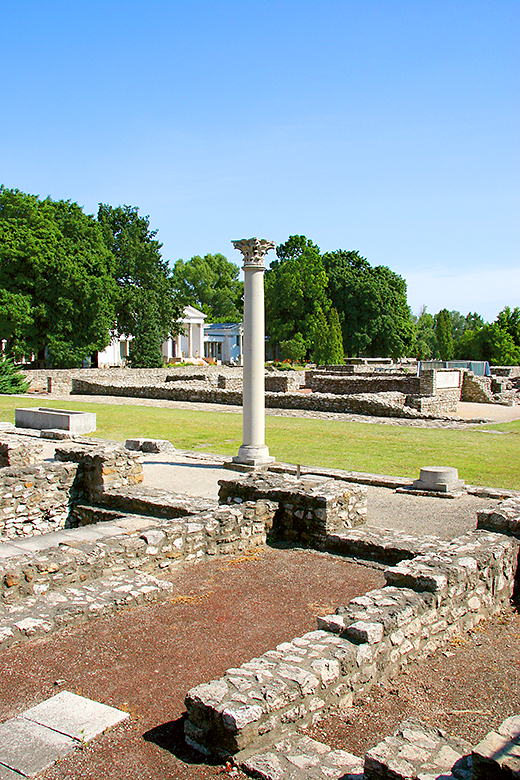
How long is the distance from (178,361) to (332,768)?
62.6 metres

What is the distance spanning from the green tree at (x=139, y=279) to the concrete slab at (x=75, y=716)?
45435 mm

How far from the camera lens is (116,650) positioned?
17.1 feet

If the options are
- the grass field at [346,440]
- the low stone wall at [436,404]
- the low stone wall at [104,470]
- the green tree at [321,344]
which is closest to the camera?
the low stone wall at [104,470]

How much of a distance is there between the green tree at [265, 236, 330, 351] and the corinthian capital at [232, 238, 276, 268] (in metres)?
53.5

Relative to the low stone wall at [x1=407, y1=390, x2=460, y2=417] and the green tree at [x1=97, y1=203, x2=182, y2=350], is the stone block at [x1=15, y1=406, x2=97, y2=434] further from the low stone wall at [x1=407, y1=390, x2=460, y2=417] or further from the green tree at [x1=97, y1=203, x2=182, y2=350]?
the green tree at [x1=97, y1=203, x2=182, y2=350]

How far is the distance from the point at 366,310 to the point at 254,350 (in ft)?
187

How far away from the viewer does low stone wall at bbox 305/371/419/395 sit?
34.8m

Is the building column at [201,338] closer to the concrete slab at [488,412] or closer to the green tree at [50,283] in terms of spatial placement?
the green tree at [50,283]

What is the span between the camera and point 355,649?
4.49m

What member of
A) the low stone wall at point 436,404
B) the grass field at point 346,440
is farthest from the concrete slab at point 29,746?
the low stone wall at point 436,404

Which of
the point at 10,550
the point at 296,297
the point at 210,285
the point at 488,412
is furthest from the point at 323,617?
the point at 210,285

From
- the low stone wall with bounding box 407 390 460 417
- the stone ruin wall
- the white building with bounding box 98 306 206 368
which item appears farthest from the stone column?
the white building with bounding box 98 306 206 368

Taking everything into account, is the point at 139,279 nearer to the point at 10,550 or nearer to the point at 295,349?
the point at 295,349

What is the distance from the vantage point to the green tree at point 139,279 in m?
52.0
